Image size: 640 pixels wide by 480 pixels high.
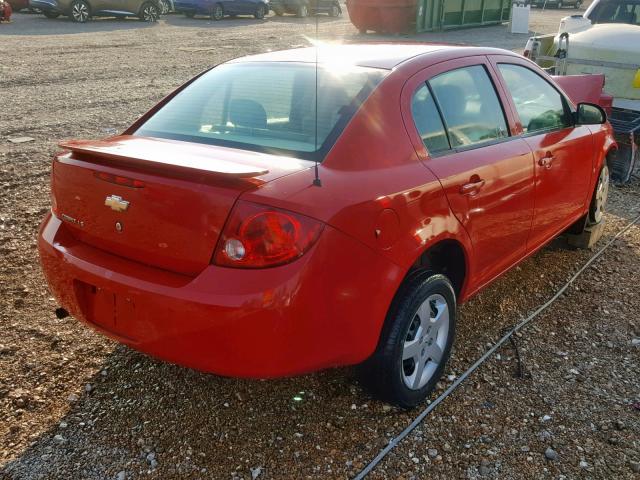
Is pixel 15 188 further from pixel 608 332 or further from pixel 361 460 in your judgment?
pixel 608 332

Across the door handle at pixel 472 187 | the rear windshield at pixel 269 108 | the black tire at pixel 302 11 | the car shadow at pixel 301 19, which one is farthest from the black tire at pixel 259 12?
the door handle at pixel 472 187

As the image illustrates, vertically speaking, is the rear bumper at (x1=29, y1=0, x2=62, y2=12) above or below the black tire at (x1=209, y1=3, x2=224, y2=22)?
above

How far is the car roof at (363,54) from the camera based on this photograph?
3.14 metres

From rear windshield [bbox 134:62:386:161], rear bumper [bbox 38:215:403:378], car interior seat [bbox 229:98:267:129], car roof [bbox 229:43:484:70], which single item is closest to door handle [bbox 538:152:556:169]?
car roof [bbox 229:43:484:70]

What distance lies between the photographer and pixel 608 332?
3.78 metres

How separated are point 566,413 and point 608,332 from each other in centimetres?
101

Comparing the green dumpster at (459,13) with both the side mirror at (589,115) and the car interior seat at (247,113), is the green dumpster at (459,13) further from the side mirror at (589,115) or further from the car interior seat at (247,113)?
the car interior seat at (247,113)

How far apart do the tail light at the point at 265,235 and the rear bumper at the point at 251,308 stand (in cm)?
4

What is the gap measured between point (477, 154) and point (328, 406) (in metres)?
1.53

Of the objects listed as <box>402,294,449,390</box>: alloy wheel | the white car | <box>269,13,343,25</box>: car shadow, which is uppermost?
the white car

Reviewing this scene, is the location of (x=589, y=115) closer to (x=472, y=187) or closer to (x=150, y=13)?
(x=472, y=187)

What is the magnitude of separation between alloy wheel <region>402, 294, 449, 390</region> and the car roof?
3.99ft

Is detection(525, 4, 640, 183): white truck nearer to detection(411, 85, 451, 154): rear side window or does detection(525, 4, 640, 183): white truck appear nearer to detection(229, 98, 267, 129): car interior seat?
detection(411, 85, 451, 154): rear side window

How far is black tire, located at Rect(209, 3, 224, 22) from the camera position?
25.2 metres
